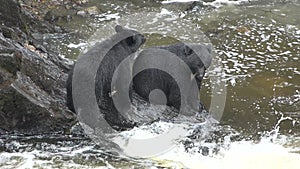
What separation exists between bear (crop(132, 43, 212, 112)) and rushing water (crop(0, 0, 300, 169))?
2.47 feet

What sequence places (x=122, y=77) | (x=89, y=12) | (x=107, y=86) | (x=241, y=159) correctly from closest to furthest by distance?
1. (x=241, y=159)
2. (x=107, y=86)
3. (x=122, y=77)
4. (x=89, y=12)

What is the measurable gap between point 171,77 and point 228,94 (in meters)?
1.37

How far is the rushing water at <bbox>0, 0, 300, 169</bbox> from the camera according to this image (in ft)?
19.4

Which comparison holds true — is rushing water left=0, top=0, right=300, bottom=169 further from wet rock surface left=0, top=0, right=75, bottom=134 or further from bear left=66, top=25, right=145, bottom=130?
bear left=66, top=25, right=145, bottom=130

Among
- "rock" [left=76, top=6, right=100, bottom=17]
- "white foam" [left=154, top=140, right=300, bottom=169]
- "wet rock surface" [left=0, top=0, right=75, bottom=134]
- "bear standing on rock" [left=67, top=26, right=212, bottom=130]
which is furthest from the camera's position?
"rock" [left=76, top=6, right=100, bottom=17]

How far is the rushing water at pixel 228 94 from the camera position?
592 cm

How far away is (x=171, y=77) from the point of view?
796 centimetres

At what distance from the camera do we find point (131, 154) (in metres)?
6.10

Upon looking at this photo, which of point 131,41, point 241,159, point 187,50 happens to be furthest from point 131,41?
point 241,159

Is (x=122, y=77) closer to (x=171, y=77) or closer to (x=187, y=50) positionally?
(x=171, y=77)

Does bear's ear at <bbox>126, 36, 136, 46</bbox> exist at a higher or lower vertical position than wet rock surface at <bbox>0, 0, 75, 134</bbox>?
higher

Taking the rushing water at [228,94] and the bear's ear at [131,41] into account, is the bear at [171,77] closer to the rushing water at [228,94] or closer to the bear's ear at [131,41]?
the bear's ear at [131,41]

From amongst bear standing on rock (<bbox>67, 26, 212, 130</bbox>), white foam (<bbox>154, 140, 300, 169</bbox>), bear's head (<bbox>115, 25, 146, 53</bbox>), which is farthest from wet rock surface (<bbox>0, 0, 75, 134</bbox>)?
white foam (<bbox>154, 140, 300, 169</bbox>)

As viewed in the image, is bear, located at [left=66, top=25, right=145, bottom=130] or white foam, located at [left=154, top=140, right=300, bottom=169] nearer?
white foam, located at [left=154, top=140, right=300, bottom=169]
